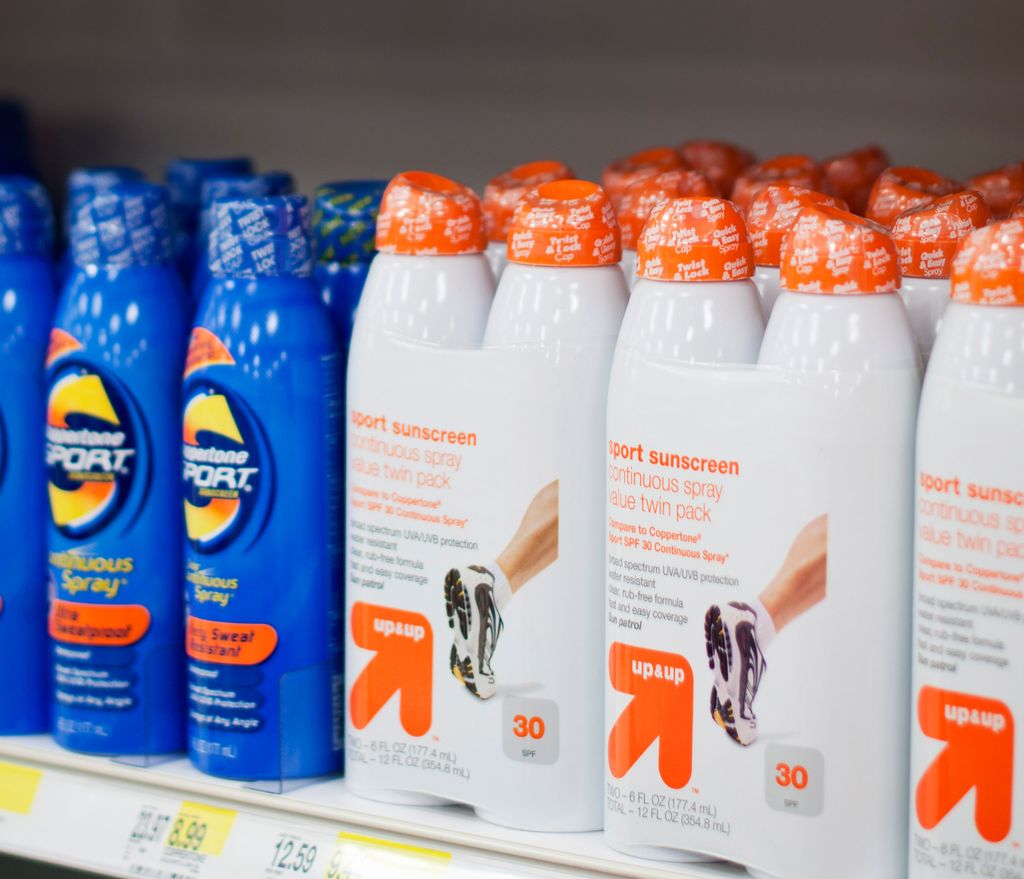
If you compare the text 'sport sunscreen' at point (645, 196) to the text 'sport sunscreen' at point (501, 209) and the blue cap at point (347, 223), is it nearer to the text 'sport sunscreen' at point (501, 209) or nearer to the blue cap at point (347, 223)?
the text 'sport sunscreen' at point (501, 209)

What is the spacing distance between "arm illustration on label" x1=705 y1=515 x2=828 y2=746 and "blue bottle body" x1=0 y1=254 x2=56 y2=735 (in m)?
0.63

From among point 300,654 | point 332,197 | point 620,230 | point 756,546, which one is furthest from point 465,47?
point 756,546

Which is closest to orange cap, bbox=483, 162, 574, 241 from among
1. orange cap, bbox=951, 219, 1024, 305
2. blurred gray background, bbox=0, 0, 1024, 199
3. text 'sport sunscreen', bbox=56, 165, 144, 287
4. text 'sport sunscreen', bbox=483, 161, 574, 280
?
text 'sport sunscreen', bbox=483, 161, 574, 280

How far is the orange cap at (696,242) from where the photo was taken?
98cm

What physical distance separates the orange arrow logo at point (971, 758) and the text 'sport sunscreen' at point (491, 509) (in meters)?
0.26

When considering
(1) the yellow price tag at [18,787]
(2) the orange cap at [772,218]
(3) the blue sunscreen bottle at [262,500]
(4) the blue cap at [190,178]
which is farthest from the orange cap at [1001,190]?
(1) the yellow price tag at [18,787]

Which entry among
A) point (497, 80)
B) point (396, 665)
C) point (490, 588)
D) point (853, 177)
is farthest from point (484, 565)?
point (497, 80)

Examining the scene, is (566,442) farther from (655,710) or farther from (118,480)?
(118,480)

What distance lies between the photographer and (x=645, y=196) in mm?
1183

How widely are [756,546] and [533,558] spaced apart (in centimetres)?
18

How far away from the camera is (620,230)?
113 cm

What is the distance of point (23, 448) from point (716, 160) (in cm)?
70

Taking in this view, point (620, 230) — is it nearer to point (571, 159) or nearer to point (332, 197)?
point (332, 197)

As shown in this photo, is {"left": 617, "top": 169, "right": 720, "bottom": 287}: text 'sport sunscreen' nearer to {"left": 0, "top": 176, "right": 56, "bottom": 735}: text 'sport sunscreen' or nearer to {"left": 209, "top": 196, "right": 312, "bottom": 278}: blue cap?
{"left": 209, "top": 196, "right": 312, "bottom": 278}: blue cap
